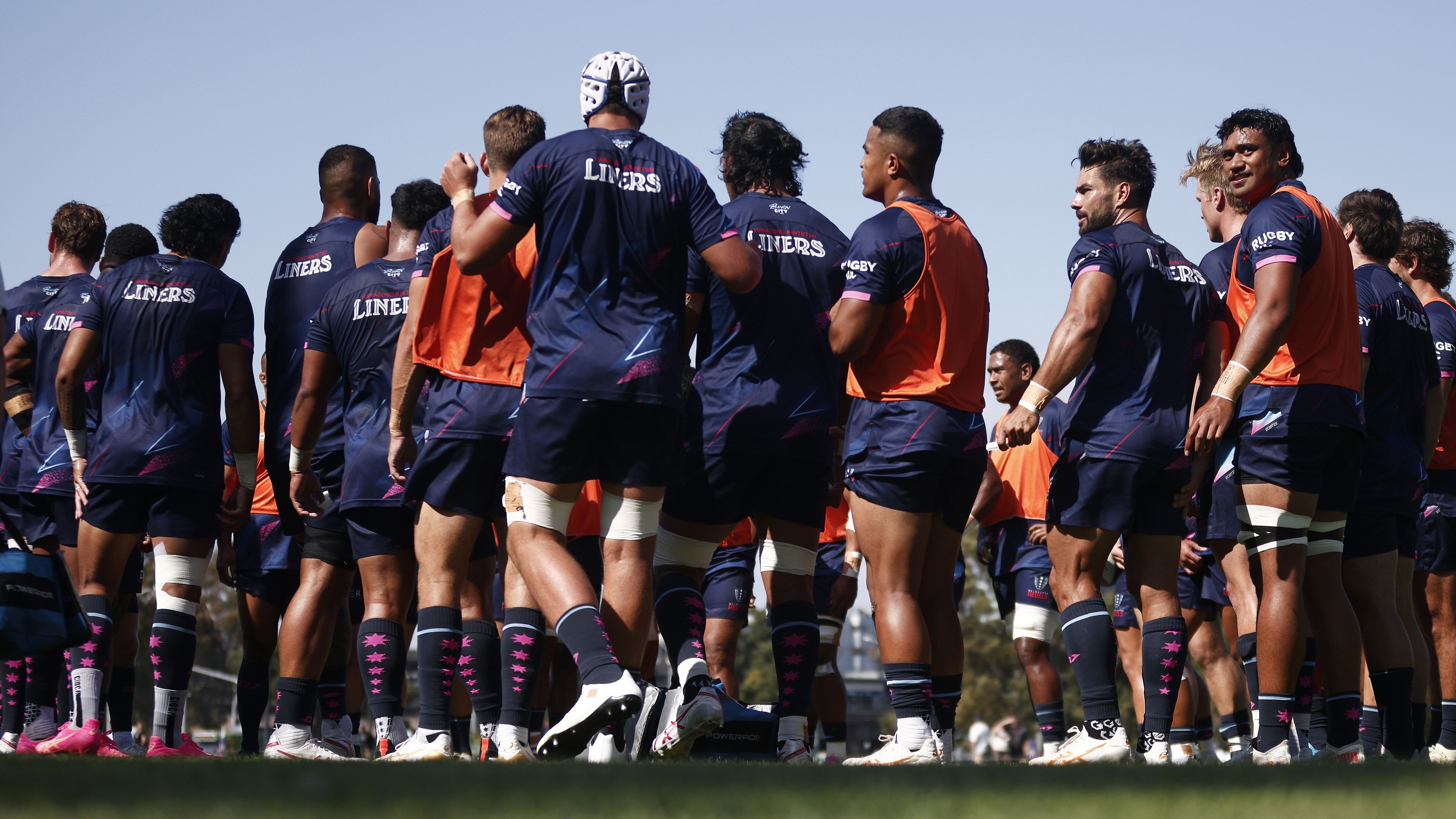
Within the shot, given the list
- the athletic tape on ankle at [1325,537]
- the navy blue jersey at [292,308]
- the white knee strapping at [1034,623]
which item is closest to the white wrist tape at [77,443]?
the navy blue jersey at [292,308]

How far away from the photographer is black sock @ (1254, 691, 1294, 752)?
20.2ft

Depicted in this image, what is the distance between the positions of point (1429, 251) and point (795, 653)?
563 centimetres

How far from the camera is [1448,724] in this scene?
28.1ft

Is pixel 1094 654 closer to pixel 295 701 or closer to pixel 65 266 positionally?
pixel 295 701

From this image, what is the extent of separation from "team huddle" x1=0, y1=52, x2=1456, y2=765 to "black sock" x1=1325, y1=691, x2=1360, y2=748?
0.02 meters

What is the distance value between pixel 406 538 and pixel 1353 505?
4.52 metres

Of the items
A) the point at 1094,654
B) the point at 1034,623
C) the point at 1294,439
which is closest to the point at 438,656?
the point at 1094,654

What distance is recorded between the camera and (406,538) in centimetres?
658

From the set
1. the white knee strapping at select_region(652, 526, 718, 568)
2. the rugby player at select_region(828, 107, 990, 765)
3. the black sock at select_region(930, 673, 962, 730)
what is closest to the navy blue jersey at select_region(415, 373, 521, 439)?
the white knee strapping at select_region(652, 526, 718, 568)

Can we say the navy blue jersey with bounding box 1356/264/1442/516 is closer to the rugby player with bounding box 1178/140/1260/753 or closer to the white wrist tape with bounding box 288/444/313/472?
the rugby player with bounding box 1178/140/1260/753

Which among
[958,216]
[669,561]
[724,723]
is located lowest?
[724,723]

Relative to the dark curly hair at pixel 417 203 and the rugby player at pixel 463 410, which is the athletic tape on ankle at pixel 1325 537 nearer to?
the rugby player at pixel 463 410

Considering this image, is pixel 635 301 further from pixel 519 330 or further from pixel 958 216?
pixel 958 216

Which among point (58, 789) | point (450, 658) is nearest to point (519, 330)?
point (450, 658)
